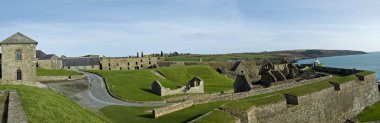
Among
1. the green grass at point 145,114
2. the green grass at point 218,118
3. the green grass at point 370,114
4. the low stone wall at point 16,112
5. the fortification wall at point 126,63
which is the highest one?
the fortification wall at point 126,63

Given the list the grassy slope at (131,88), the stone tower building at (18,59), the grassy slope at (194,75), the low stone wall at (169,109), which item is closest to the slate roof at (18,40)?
the stone tower building at (18,59)

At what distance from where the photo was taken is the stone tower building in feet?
122

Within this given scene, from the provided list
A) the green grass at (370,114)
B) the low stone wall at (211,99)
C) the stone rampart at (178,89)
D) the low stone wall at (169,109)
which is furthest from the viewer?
the stone rampart at (178,89)

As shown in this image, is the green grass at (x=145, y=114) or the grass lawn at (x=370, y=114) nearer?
the green grass at (x=145, y=114)

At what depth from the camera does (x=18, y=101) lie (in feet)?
61.5

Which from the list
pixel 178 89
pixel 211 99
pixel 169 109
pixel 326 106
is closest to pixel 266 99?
pixel 169 109

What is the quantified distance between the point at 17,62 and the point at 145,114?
17968 mm

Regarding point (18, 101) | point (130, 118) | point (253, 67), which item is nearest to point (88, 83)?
point (130, 118)

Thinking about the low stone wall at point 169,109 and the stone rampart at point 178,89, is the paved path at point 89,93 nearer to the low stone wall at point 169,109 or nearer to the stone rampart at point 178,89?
the stone rampart at point 178,89

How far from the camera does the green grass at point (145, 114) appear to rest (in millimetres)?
24375

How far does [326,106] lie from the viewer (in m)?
30.5

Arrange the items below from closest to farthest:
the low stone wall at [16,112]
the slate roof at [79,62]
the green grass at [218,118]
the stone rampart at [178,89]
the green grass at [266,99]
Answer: the low stone wall at [16,112] < the green grass at [218,118] < the green grass at [266,99] < the stone rampart at [178,89] < the slate roof at [79,62]

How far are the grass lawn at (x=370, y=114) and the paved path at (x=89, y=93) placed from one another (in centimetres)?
1947

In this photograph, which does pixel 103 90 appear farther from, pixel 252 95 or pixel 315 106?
pixel 315 106
